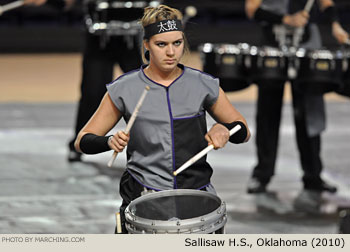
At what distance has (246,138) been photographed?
274 cm

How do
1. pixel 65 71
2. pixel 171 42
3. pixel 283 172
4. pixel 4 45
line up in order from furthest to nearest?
pixel 4 45, pixel 65 71, pixel 283 172, pixel 171 42

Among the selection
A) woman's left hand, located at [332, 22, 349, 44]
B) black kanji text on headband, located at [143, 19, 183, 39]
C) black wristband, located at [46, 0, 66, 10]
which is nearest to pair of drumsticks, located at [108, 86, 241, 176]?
black kanji text on headband, located at [143, 19, 183, 39]

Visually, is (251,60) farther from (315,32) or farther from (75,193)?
(75,193)

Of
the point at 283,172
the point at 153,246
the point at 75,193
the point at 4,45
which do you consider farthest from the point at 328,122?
the point at 4,45

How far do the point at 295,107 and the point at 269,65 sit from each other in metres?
0.43

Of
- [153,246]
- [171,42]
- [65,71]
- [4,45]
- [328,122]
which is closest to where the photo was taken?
[153,246]

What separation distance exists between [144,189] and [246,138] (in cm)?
43

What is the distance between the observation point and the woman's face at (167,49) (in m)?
2.68

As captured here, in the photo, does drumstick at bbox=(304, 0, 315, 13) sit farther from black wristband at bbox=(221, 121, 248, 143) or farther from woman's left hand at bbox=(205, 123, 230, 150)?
woman's left hand at bbox=(205, 123, 230, 150)

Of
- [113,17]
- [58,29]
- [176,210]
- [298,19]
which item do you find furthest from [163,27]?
[58,29]

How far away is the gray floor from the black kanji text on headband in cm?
86

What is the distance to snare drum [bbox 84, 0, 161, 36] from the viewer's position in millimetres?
5426

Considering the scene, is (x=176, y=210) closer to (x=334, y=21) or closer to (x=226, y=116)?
(x=226, y=116)

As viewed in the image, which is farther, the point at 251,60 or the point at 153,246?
the point at 251,60
